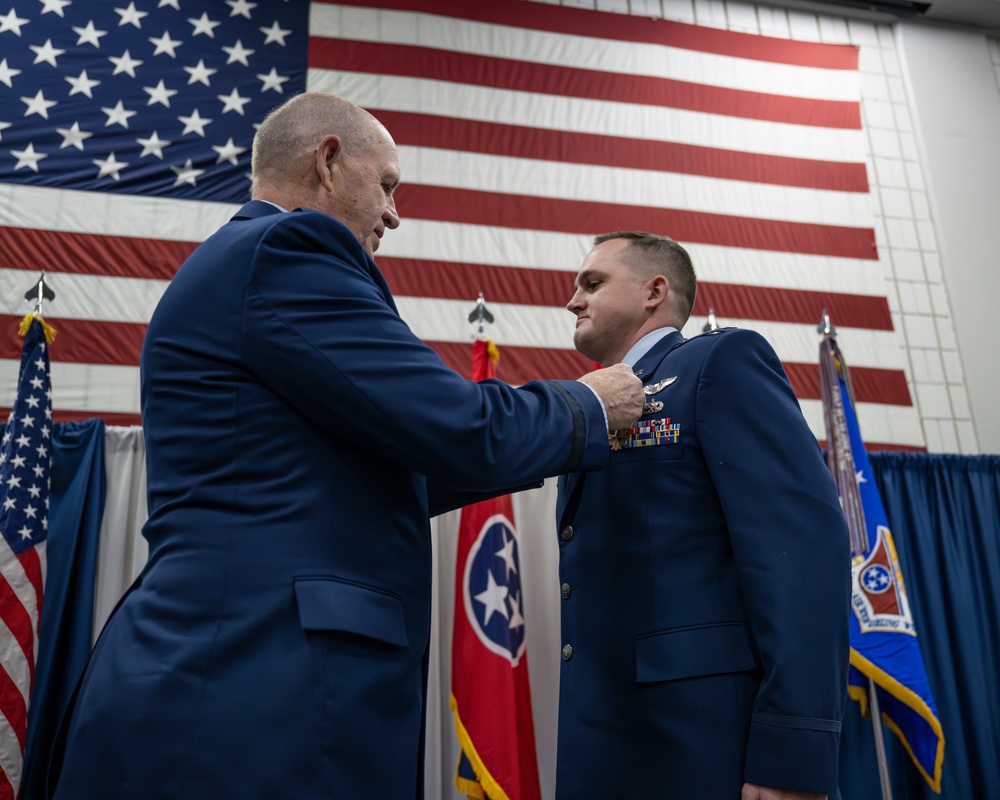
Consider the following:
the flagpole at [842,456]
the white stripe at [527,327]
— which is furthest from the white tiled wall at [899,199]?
the flagpole at [842,456]

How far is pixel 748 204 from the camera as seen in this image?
6.06m

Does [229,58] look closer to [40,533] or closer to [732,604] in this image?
[40,533]

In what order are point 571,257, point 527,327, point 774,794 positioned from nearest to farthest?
point 774,794
point 527,327
point 571,257

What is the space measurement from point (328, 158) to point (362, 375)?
21.7 inches

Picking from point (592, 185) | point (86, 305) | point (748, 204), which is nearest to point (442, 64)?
point (592, 185)

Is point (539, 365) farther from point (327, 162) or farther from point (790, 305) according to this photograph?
point (327, 162)

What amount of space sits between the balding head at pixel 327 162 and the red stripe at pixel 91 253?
3603 mm

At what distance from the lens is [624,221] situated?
5.81m

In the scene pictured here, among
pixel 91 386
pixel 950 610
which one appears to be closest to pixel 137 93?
pixel 91 386

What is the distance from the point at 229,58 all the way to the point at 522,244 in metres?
2.09

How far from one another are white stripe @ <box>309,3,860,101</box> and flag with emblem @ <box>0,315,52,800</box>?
2.92 metres

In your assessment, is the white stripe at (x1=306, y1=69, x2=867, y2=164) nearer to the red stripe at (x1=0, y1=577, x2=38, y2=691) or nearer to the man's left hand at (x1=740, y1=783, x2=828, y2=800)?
the red stripe at (x1=0, y1=577, x2=38, y2=691)

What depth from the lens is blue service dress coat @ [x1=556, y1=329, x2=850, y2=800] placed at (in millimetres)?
1603

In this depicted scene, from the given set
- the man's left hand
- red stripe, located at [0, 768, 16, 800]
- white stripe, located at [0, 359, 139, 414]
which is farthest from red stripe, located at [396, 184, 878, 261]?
the man's left hand
